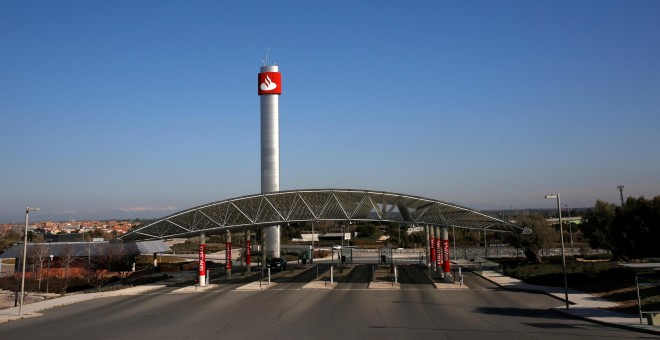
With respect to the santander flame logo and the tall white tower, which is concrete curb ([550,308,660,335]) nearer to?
the tall white tower

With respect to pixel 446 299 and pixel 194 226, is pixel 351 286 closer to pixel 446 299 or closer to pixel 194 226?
pixel 446 299

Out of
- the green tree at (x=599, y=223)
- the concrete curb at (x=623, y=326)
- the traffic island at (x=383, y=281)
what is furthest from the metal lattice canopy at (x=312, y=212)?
the concrete curb at (x=623, y=326)

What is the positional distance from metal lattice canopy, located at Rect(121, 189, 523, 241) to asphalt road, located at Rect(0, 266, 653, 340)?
738 centimetres

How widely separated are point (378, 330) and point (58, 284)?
4070 cm

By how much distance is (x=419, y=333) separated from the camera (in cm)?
2158

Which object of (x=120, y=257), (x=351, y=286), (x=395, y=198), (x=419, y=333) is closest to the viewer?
(x=419, y=333)

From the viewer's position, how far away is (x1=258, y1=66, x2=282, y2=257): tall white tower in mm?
91062

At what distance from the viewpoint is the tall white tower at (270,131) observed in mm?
91062

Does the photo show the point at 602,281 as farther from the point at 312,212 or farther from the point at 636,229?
the point at 312,212

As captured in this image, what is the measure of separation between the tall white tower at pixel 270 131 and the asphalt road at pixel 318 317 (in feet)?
165

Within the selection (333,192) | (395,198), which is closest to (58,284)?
(333,192)

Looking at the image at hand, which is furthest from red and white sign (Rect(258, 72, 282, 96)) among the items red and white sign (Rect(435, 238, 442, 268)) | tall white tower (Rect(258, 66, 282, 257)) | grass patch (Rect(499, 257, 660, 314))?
grass patch (Rect(499, 257, 660, 314))

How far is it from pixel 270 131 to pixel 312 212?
161 feet

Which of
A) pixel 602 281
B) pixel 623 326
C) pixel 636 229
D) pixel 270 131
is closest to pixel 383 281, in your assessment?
pixel 602 281
